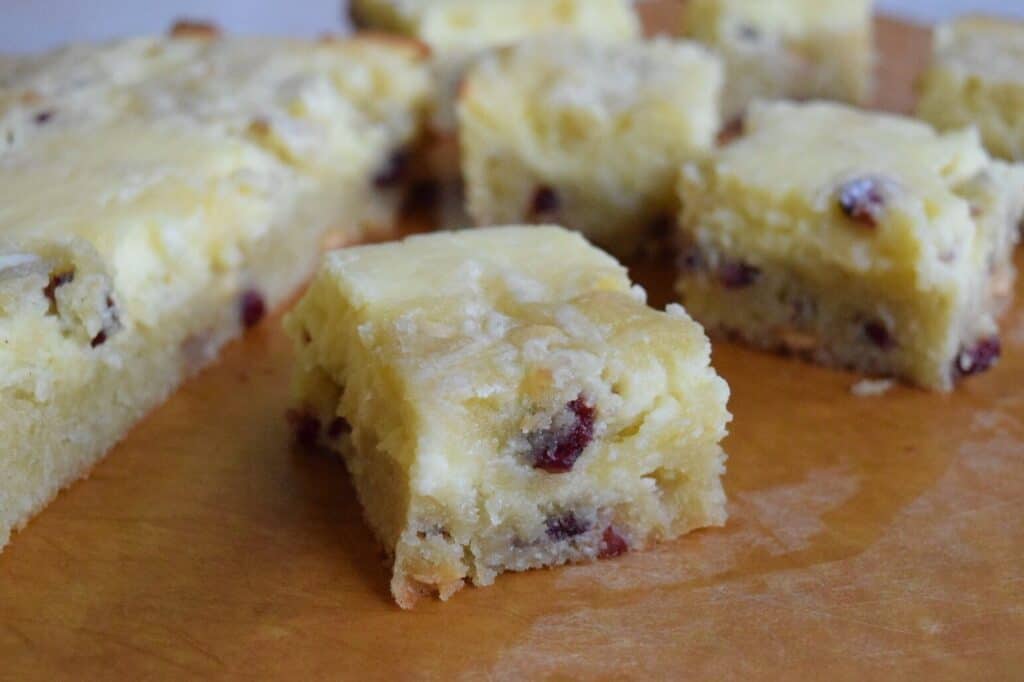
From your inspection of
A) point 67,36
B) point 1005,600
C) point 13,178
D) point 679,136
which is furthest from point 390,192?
point 67,36

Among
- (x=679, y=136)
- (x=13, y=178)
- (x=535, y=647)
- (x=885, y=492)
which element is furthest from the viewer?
(x=679, y=136)

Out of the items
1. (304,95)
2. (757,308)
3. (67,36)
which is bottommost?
(67,36)

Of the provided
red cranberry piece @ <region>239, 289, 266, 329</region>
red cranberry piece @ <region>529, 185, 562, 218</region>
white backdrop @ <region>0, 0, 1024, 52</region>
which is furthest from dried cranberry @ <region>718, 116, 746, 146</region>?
white backdrop @ <region>0, 0, 1024, 52</region>

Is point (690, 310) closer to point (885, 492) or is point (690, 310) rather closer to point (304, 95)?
point (885, 492)

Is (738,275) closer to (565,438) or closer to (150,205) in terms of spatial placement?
(565,438)

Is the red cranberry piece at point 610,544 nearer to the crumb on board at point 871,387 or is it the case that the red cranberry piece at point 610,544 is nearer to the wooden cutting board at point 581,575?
the wooden cutting board at point 581,575

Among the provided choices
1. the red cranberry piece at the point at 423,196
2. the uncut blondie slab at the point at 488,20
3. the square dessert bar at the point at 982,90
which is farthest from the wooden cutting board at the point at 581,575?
the uncut blondie slab at the point at 488,20

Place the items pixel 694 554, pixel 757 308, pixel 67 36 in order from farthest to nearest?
pixel 67 36 < pixel 757 308 < pixel 694 554
